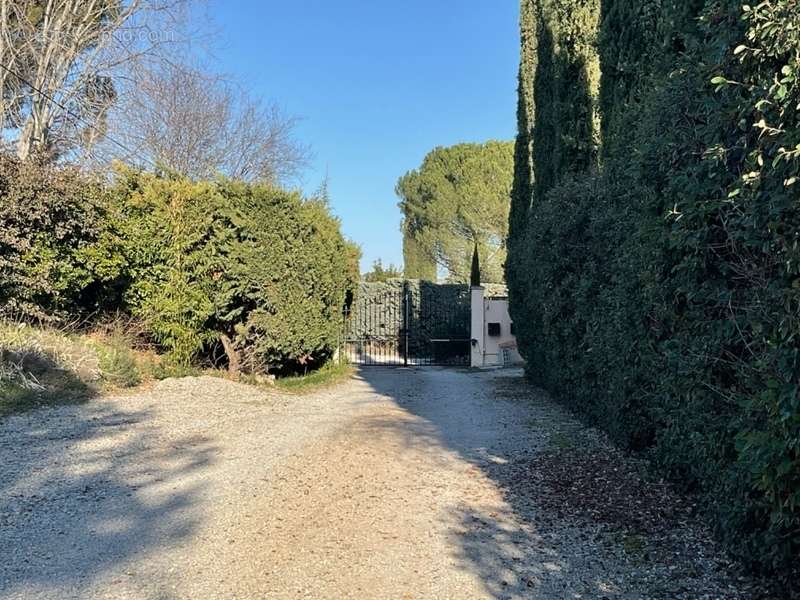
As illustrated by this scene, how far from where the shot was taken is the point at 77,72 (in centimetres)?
1377

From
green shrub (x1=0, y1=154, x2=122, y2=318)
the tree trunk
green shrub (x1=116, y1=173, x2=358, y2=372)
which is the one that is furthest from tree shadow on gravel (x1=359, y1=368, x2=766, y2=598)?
green shrub (x1=0, y1=154, x2=122, y2=318)

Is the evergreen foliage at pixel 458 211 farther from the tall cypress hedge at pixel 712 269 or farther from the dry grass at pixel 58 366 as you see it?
the tall cypress hedge at pixel 712 269

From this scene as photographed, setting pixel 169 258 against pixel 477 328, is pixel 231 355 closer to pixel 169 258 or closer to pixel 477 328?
pixel 169 258

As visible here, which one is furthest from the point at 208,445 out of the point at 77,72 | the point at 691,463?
the point at 77,72

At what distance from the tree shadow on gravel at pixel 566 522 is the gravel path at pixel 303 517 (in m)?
0.02

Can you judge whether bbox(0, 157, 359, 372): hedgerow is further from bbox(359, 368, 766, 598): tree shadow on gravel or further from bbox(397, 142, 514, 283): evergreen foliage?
bbox(397, 142, 514, 283): evergreen foliage

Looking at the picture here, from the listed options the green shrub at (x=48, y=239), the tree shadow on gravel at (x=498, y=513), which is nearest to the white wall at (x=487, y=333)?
the tree shadow on gravel at (x=498, y=513)

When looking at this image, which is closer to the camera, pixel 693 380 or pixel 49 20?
pixel 693 380

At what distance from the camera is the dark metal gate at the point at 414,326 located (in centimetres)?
1922

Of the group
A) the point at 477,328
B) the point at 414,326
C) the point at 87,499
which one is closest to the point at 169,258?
the point at 87,499

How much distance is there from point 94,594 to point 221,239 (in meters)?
6.93

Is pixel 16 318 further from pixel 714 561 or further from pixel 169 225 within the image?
pixel 714 561

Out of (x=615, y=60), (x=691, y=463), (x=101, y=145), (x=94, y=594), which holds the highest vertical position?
(x=101, y=145)

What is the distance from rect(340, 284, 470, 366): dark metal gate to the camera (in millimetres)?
19219
